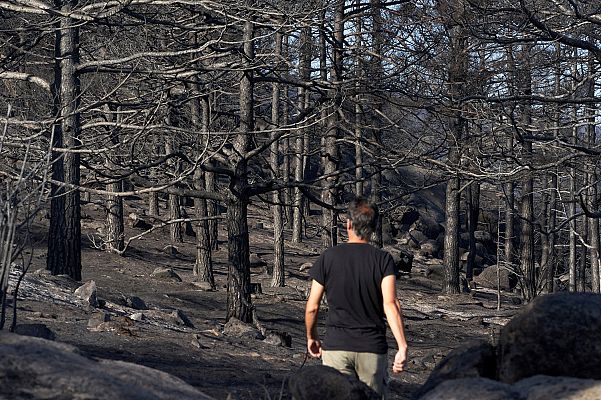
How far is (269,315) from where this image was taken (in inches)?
744

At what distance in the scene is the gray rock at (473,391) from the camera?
5.52 m

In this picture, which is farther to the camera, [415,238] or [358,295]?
[415,238]

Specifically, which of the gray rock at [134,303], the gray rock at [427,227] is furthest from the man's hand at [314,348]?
the gray rock at [427,227]

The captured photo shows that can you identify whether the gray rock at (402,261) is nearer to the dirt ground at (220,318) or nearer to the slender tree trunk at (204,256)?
the dirt ground at (220,318)

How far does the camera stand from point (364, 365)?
6.29m

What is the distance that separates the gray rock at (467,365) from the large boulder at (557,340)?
144 millimetres

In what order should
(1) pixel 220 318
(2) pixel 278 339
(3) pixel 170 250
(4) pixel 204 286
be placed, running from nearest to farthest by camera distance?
(2) pixel 278 339 → (1) pixel 220 318 → (4) pixel 204 286 → (3) pixel 170 250

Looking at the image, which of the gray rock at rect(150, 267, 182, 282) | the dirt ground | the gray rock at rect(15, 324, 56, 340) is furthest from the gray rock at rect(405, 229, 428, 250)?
the gray rock at rect(15, 324, 56, 340)

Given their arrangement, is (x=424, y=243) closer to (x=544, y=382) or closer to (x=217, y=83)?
(x=217, y=83)

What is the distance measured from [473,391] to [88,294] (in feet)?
32.2

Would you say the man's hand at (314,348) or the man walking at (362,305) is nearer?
the man walking at (362,305)

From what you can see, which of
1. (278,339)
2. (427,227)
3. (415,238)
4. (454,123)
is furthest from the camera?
(427,227)

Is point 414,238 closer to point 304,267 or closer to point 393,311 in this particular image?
point 304,267

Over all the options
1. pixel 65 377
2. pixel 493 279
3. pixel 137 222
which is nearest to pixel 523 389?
pixel 65 377
